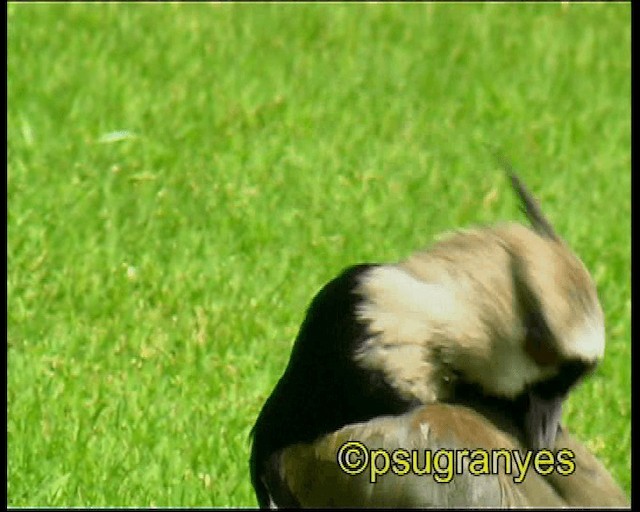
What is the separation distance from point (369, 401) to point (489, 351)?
326mm

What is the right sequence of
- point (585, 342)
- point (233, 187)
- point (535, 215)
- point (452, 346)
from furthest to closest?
point (233, 187) < point (535, 215) < point (452, 346) < point (585, 342)

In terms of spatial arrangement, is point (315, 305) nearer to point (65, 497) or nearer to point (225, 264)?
point (65, 497)

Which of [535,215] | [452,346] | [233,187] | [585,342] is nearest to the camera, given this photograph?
[585,342]

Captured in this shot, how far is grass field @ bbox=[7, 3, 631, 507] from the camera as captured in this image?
Result: 5.72 metres

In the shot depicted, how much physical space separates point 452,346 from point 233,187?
12.7ft

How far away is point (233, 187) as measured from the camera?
7.72m

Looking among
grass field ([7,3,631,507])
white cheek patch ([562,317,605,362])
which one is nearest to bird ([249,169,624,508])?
white cheek patch ([562,317,605,362])

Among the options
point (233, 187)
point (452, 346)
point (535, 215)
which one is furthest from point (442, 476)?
point (233, 187)

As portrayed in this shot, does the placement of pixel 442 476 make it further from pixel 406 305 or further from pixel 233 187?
pixel 233 187

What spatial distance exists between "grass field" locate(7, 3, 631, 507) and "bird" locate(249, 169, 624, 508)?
130cm

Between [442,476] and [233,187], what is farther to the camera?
[233,187]

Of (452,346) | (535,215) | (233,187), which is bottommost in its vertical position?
(233,187)

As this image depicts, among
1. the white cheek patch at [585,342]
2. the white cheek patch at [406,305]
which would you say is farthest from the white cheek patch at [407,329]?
the white cheek patch at [585,342]

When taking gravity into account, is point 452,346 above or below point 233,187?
above
